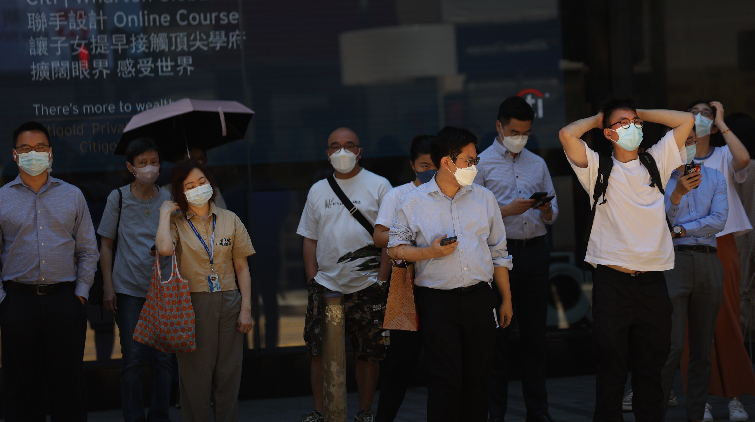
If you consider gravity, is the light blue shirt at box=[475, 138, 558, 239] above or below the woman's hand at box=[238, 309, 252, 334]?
above

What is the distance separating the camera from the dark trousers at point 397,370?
5645mm

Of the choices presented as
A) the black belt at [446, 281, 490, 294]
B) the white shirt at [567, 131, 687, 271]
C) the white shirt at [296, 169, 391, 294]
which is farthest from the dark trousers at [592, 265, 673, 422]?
the white shirt at [296, 169, 391, 294]

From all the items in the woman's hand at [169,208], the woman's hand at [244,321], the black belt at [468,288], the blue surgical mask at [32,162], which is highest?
the blue surgical mask at [32,162]

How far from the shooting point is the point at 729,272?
6.50m

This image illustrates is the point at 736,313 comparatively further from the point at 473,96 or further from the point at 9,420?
the point at 9,420

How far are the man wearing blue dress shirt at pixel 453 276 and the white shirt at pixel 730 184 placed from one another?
7.35ft

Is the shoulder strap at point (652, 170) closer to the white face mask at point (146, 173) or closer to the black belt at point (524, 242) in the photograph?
the black belt at point (524, 242)

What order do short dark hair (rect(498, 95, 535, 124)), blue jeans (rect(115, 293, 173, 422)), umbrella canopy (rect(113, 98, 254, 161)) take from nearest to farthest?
1. blue jeans (rect(115, 293, 173, 422))
2. short dark hair (rect(498, 95, 535, 124))
3. umbrella canopy (rect(113, 98, 254, 161))

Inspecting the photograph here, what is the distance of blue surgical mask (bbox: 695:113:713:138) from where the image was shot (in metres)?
6.29

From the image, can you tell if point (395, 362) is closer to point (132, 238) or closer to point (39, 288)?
point (132, 238)

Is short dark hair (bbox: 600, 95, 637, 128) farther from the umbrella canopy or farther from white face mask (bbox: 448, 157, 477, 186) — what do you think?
the umbrella canopy

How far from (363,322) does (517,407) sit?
5.32 ft

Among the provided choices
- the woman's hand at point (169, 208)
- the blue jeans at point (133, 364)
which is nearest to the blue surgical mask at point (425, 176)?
the woman's hand at point (169, 208)

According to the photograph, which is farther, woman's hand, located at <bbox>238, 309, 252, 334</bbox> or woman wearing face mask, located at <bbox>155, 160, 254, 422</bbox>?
woman's hand, located at <bbox>238, 309, 252, 334</bbox>
